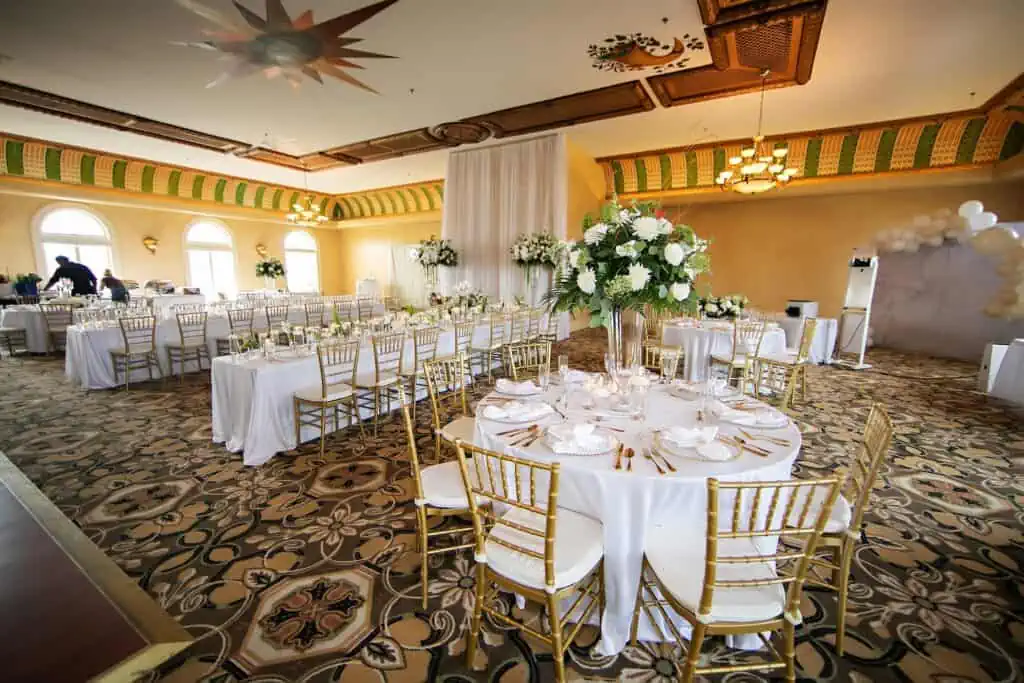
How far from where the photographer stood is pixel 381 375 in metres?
4.72

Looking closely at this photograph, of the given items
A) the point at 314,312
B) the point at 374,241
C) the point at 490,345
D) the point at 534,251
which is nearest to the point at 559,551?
the point at 490,345

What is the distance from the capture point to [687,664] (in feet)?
4.96

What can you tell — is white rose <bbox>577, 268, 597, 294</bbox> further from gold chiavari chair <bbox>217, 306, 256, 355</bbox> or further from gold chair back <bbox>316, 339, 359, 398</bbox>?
gold chiavari chair <bbox>217, 306, 256, 355</bbox>

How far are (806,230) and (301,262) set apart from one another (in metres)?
15.7

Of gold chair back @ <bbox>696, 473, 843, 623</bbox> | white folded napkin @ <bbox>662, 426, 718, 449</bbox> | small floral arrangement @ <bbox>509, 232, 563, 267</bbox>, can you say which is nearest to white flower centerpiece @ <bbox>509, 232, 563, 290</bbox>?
small floral arrangement @ <bbox>509, 232, 563, 267</bbox>

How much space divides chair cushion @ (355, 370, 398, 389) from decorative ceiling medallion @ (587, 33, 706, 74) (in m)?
4.37

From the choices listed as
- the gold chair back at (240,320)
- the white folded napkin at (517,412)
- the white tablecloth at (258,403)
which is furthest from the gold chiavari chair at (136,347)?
the white folded napkin at (517,412)

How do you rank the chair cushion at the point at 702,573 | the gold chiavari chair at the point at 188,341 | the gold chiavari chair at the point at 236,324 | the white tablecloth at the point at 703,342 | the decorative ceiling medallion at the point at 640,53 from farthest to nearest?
the gold chiavari chair at the point at 236,324
the gold chiavari chair at the point at 188,341
the white tablecloth at the point at 703,342
the decorative ceiling medallion at the point at 640,53
the chair cushion at the point at 702,573

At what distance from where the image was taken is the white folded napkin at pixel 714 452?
1.85 m

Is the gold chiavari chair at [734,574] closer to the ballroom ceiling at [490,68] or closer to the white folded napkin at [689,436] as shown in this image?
the white folded napkin at [689,436]

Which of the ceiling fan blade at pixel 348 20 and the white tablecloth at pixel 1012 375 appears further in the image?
the white tablecloth at pixel 1012 375

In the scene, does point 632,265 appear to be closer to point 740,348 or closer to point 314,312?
point 740,348

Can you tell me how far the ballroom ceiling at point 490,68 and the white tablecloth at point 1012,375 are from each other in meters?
3.33

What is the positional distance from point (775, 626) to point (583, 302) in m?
1.70
